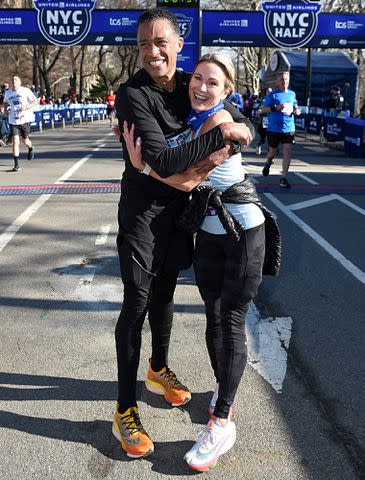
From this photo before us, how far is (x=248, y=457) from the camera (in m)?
2.47

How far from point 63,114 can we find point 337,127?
1949 cm

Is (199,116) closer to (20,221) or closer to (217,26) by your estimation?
(20,221)

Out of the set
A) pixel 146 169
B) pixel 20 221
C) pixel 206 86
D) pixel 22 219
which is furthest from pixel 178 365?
pixel 22 219

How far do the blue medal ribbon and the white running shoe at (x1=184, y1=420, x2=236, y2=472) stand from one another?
4.61 feet

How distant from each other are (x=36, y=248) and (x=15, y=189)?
399cm

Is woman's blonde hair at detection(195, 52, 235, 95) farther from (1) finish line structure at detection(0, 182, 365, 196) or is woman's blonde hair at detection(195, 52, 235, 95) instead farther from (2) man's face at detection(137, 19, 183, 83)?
(1) finish line structure at detection(0, 182, 365, 196)

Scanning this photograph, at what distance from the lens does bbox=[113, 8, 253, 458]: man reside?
2.25 meters

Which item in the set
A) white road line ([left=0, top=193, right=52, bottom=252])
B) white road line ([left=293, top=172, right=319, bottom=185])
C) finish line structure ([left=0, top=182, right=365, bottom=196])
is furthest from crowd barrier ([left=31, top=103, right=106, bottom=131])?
white road line ([left=0, top=193, right=52, bottom=252])

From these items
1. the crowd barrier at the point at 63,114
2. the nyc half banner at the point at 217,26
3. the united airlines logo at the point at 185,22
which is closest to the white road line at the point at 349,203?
the united airlines logo at the point at 185,22

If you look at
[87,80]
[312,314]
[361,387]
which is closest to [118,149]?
[312,314]

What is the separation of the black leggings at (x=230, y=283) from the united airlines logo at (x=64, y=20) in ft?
58.4

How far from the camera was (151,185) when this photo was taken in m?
2.48

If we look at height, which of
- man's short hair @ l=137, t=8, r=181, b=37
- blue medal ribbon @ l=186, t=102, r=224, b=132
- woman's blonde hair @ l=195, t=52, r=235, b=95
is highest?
man's short hair @ l=137, t=8, r=181, b=37

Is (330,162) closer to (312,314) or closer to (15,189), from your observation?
(15,189)
